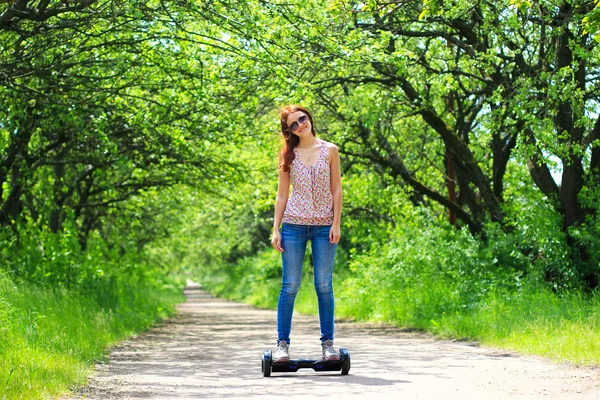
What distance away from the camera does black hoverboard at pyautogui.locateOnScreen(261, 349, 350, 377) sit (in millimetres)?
7777

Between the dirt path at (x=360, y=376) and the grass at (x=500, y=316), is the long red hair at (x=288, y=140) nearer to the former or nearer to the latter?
the dirt path at (x=360, y=376)

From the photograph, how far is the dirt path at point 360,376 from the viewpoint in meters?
6.71

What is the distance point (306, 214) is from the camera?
7812 mm

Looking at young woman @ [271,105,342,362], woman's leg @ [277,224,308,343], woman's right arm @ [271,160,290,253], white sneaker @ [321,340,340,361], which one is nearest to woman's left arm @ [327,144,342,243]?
young woman @ [271,105,342,362]

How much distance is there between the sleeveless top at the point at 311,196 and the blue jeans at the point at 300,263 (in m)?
0.07

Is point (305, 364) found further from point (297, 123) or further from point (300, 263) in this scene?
point (297, 123)

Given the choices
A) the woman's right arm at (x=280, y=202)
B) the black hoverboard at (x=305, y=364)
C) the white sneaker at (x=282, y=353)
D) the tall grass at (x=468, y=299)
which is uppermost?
the woman's right arm at (x=280, y=202)

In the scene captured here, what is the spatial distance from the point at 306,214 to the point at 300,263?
44cm

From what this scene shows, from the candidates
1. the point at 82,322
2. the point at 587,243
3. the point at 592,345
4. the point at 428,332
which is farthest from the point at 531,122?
the point at 82,322

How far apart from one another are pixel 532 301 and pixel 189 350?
4.72 meters

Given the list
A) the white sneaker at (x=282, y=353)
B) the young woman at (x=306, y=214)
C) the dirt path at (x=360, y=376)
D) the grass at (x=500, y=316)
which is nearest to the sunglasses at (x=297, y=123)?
the young woman at (x=306, y=214)

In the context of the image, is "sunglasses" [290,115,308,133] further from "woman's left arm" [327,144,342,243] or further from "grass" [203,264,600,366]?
"grass" [203,264,600,366]

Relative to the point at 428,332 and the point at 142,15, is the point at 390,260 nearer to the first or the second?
the point at 428,332

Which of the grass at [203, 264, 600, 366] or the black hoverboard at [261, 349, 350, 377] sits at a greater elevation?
the grass at [203, 264, 600, 366]
